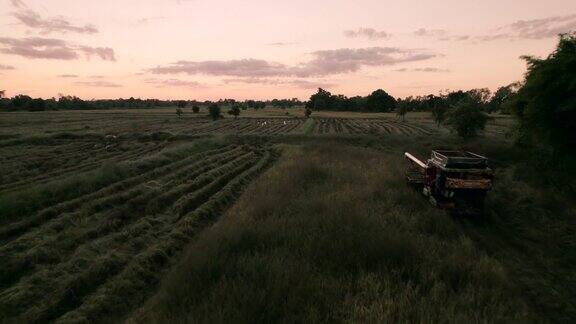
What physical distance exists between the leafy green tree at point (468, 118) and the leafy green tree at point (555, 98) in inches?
1000

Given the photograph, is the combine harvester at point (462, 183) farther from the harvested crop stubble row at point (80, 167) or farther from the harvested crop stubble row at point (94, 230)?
the harvested crop stubble row at point (80, 167)

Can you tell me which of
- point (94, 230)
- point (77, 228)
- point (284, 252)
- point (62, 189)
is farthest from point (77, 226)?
point (284, 252)

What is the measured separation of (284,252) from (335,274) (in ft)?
4.51

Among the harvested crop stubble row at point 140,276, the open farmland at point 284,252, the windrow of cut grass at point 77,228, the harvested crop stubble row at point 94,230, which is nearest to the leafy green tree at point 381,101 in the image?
the open farmland at point 284,252

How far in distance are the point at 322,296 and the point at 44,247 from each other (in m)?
9.14

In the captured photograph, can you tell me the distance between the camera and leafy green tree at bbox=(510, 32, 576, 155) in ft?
50.3

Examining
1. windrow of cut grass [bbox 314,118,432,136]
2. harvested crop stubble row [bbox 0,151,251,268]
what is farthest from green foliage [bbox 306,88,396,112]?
harvested crop stubble row [bbox 0,151,251,268]

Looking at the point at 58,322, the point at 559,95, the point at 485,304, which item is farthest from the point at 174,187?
the point at 559,95

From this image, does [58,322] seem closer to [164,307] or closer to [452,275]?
[164,307]

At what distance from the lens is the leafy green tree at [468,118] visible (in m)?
41.8

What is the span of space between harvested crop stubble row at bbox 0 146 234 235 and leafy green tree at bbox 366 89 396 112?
113 metres

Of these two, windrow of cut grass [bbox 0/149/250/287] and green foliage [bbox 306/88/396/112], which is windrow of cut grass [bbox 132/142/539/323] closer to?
windrow of cut grass [bbox 0/149/250/287]

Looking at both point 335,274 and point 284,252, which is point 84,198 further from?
point 335,274

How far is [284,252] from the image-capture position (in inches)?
358
